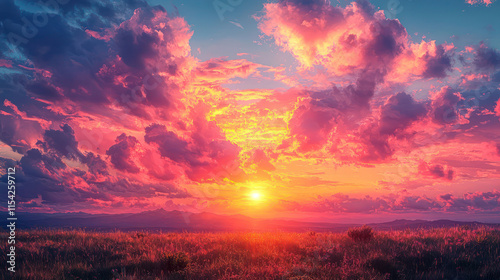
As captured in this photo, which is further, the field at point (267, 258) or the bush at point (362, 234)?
the bush at point (362, 234)

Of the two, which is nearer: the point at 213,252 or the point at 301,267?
the point at 301,267

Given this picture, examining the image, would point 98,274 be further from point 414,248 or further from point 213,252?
point 414,248

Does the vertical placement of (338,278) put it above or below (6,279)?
below

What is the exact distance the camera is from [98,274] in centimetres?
975

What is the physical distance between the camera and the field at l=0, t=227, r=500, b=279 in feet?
31.2

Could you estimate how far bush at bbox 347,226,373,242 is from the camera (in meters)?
15.2

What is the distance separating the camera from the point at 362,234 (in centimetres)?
1541

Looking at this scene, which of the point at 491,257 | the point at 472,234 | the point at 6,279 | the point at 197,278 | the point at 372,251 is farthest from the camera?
the point at 472,234

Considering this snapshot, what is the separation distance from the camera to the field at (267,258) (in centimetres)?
950

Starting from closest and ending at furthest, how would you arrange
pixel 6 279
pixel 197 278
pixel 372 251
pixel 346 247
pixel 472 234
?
pixel 6 279
pixel 197 278
pixel 372 251
pixel 346 247
pixel 472 234

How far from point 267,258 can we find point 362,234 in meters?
6.48

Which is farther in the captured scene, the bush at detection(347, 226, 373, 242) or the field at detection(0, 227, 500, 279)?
the bush at detection(347, 226, 373, 242)

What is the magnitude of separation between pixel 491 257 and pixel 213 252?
10.8 metres

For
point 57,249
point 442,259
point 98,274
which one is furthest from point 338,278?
point 57,249
